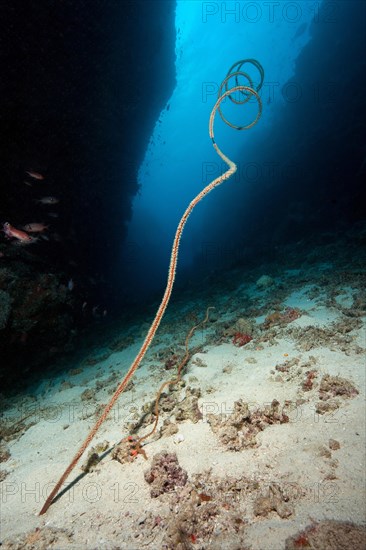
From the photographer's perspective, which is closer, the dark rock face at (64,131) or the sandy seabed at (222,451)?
the sandy seabed at (222,451)

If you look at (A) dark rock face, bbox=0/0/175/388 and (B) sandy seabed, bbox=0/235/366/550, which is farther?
(A) dark rock face, bbox=0/0/175/388

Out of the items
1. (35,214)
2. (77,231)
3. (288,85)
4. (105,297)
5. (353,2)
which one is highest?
(353,2)

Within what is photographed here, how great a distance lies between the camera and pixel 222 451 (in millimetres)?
2691

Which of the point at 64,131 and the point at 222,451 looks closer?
the point at 222,451

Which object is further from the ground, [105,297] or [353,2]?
[353,2]

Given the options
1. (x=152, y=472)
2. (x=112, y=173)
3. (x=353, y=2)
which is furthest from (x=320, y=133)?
(x=152, y=472)

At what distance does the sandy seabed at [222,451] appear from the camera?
210cm

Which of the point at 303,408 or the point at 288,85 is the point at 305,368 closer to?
the point at 303,408

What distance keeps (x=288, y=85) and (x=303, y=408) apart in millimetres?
32199

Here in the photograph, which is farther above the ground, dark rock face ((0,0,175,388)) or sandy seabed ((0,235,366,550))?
dark rock face ((0,0,175,388))

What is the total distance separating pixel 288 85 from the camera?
86.2 ft

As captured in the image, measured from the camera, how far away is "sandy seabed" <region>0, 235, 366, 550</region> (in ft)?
6.88

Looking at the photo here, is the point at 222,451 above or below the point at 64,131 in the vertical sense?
below

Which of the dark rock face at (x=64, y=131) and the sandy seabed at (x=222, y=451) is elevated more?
the dark rock face at (x=64, y=131)
